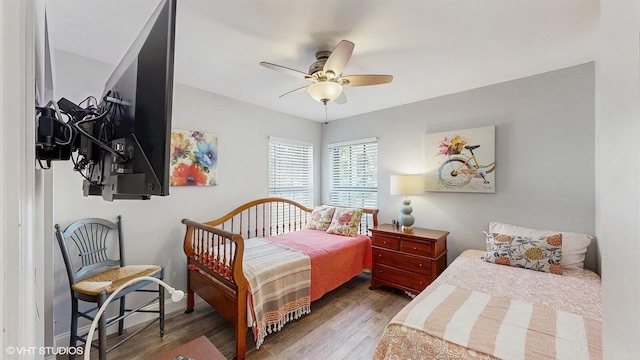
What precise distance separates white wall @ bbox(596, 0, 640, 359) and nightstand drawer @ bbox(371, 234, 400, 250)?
247cm

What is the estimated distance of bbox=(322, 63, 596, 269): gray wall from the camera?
2289mm

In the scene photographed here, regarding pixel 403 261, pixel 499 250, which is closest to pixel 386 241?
pixel 403 261

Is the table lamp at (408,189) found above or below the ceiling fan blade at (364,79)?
below

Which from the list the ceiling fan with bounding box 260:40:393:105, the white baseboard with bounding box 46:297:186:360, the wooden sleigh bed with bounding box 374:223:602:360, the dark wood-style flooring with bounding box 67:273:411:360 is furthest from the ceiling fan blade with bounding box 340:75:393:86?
the white baseboard with bounding box 46:297:186:360

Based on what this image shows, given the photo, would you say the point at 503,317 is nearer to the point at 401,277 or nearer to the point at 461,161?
the point at 401,277

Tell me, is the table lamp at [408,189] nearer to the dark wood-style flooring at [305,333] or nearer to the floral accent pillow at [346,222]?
the floral accent pillow at [346,222]

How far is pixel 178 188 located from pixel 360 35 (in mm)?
2265

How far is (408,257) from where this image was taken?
111 inches

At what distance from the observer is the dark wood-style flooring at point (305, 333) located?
197cm

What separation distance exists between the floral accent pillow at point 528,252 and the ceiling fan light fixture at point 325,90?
202 cm

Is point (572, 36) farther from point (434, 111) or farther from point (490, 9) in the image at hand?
point (434, 111)

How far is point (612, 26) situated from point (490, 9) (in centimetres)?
136

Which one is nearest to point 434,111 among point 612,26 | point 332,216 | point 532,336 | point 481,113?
point 481,113

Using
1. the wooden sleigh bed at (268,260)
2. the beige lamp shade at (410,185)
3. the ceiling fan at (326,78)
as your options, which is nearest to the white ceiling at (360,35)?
the ceiling fan at (326,78)
